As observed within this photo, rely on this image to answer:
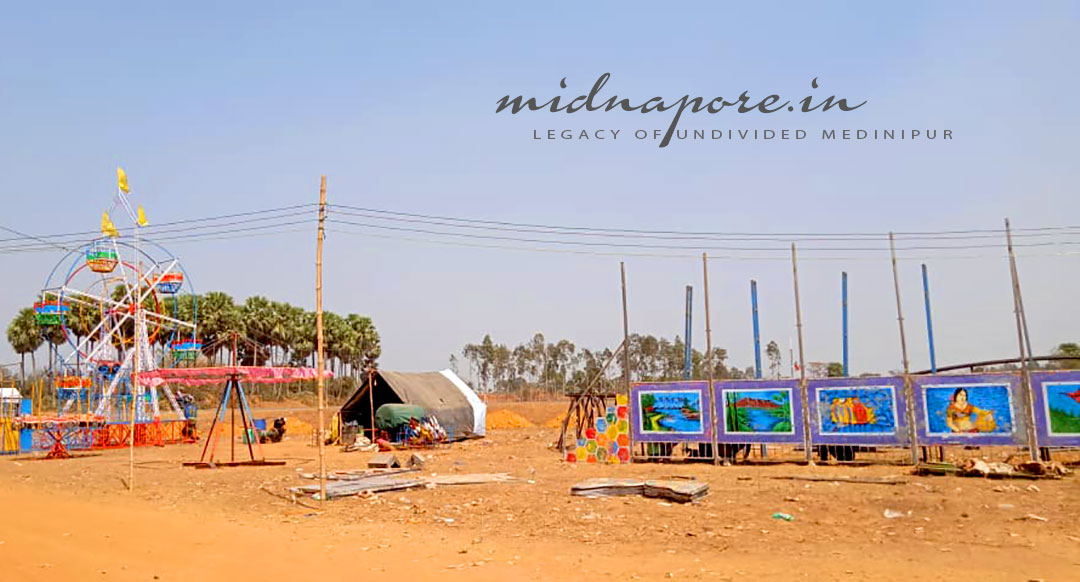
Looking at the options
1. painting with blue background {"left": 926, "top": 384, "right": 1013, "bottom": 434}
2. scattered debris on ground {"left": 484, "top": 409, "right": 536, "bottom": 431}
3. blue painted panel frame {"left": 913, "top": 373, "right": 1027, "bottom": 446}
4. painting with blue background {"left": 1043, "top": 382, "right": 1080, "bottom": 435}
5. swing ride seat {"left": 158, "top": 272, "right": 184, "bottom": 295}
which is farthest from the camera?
scattered debris on ground {"left": 484, "top": 409, "right": 536, "bottom": 431}

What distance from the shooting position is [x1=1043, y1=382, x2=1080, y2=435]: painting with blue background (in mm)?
18578

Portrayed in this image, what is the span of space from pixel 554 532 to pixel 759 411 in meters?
11.3

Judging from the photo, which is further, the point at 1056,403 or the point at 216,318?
the point at 216,318

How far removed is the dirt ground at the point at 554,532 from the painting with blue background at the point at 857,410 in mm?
1628

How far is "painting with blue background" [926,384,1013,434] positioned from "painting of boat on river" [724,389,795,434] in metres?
3.64

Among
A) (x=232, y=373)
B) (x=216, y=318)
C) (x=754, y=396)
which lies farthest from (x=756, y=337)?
(x=216, y=318)

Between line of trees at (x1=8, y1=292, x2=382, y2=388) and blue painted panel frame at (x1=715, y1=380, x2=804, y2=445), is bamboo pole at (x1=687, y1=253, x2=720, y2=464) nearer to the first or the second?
blue painted panel frame at (x1=715, y1=380, x2=804, y2=445)

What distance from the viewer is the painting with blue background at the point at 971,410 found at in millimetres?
19547

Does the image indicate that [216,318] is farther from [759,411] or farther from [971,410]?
[971,410]

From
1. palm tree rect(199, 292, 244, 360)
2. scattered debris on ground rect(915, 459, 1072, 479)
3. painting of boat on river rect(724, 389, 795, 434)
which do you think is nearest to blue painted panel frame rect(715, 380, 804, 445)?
painting of boat on river rect(724, 389, 795, 434)

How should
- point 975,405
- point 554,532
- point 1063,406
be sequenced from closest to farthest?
point 554,532 → point 1063,406 → point 975,405

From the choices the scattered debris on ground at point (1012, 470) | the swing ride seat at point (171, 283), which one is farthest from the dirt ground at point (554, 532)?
the swing ride seat at point (171, 283)

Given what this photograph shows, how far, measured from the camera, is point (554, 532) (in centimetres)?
1324

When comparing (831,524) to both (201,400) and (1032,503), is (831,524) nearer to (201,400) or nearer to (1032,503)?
(1032,503)
